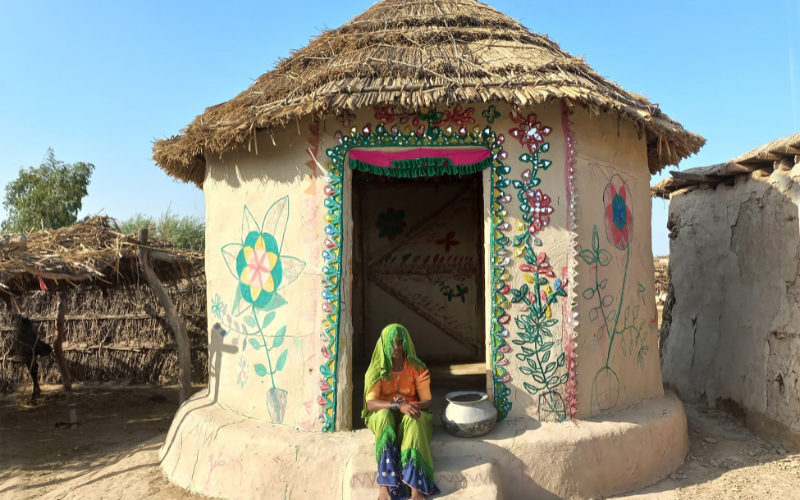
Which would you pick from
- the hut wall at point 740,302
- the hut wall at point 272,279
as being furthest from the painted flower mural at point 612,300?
the hut wall at point 272,279

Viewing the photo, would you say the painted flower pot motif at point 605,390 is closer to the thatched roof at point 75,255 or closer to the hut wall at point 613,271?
the hut wall at point 613,271

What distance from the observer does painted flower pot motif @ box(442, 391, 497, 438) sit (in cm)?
402

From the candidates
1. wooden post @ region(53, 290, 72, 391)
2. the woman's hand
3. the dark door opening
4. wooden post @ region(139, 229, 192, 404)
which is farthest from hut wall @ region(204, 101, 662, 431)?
wooden post @ region(53, 290, 72, 391)

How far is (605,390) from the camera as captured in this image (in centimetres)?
452

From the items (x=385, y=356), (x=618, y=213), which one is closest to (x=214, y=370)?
(x=385, y=356)

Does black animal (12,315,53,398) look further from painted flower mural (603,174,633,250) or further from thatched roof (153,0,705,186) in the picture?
painted flower mural (603,174,633,250)

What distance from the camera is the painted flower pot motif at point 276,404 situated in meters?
4.41

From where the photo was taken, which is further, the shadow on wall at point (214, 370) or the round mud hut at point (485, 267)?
the shadow on wall at point (214, 370)

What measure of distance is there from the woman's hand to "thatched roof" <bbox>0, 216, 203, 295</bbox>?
11.1ft

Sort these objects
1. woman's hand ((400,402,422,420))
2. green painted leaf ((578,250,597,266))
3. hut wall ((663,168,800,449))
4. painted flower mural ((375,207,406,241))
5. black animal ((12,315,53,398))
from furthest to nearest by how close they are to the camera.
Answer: black animal ((12,315,53,398))
painted flower mural ((375,207,406,241))
hut wall ((663,168,800,449))
green painted leaf ((578,250,597,266))
woman's hand ((400,402,422,420))

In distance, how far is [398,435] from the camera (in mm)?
3830

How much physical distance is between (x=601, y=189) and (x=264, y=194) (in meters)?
2.81

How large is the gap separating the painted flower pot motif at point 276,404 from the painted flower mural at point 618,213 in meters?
2.96

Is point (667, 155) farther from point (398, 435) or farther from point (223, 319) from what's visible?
point (223, 319)
